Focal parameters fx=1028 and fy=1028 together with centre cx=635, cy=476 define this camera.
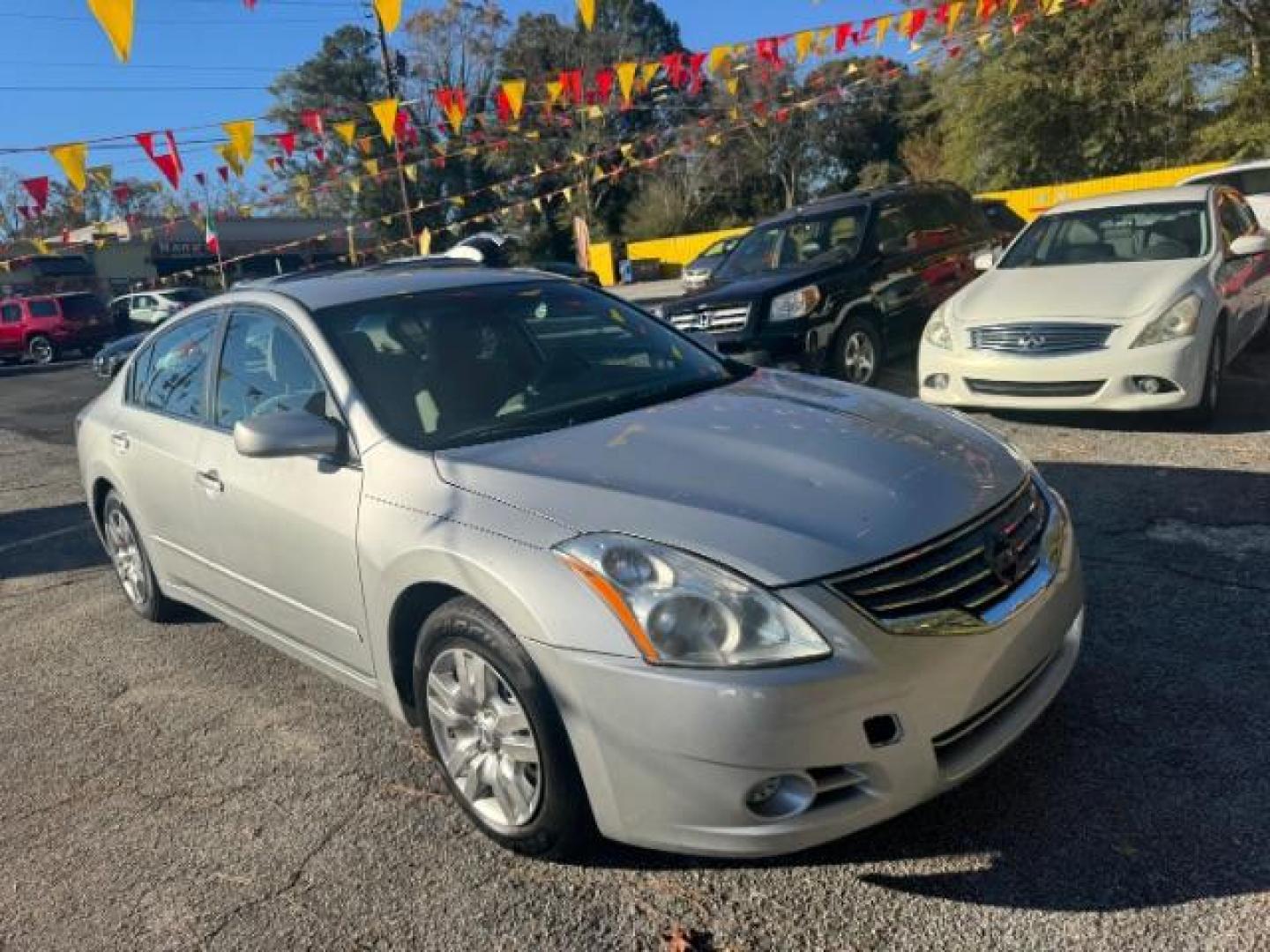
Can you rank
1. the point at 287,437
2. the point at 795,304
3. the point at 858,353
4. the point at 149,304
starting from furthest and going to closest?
1. the point at 149,304
2. the point at 858,353
3. the point at 795,304
4. the point at 287,437

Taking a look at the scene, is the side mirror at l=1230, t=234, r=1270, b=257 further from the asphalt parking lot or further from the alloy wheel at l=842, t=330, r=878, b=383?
the asphalt parking lot

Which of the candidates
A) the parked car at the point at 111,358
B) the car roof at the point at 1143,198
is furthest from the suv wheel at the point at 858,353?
the parked car at the point at 111,358

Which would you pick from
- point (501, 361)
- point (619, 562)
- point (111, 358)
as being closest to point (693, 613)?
point (619, 562)

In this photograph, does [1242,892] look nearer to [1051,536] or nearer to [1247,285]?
[1051,536]

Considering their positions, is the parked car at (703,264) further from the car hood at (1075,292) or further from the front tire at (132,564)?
the front tire at (132,564)

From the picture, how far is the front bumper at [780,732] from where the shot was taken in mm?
2291

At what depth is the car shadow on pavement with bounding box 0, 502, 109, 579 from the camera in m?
6.34

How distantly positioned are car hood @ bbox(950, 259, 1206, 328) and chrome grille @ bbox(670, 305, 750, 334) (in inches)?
68.8

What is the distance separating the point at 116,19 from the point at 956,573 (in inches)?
197

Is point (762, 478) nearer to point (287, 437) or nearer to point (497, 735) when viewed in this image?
point (497, 735)

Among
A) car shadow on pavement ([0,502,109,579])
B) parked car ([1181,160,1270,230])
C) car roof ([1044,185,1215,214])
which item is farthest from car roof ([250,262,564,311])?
parked car ([1181,160,1270,230])

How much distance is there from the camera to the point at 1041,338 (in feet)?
21.2

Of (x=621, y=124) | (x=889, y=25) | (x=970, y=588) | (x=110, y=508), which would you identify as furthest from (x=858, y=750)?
(x=621, y=124)

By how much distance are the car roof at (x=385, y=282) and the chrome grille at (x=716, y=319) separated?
160 inches
